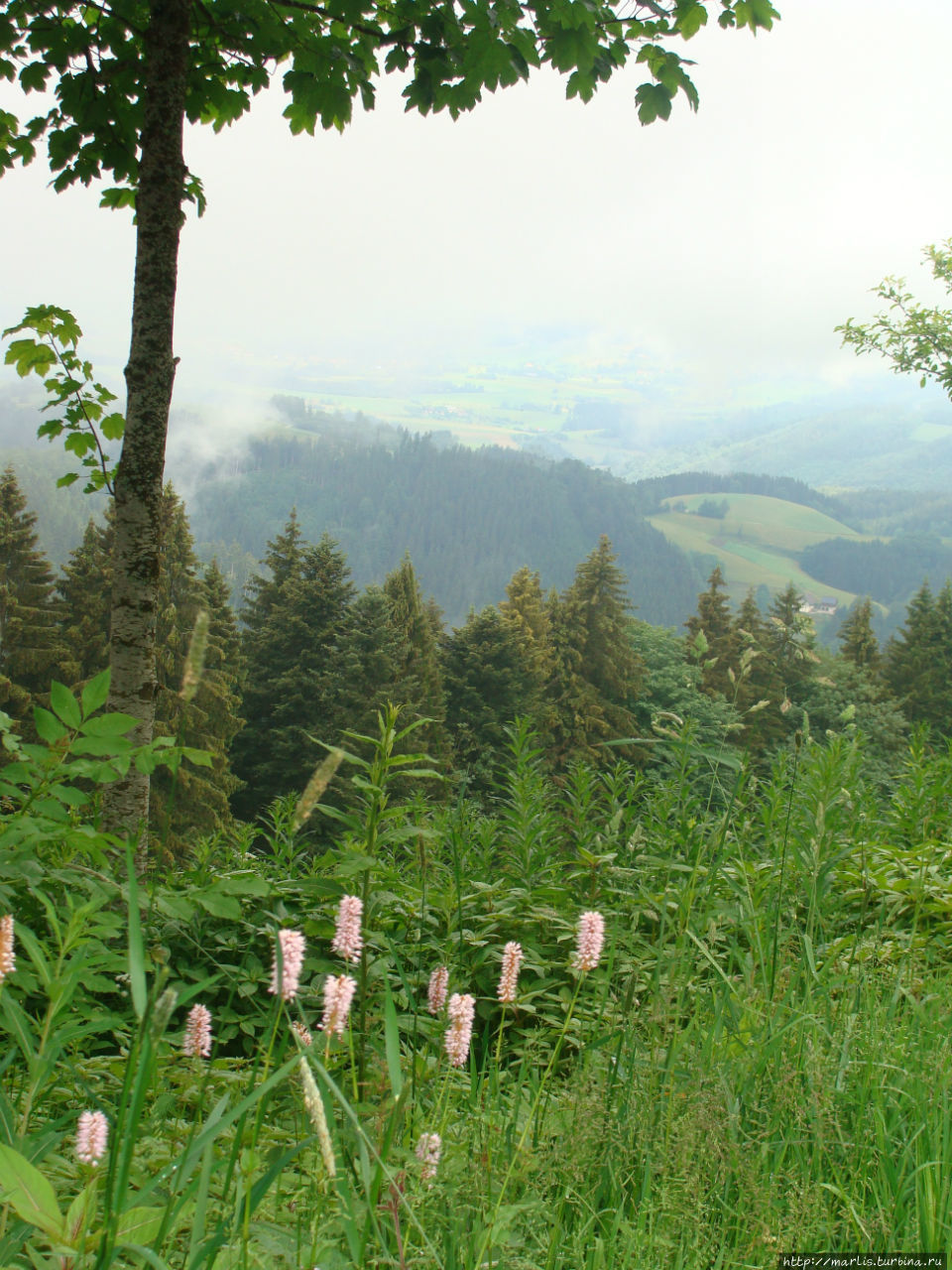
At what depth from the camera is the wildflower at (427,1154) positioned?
1231mm

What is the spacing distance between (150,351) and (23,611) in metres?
32.1

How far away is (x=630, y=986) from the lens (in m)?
1.44

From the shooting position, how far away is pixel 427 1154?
1.26 m

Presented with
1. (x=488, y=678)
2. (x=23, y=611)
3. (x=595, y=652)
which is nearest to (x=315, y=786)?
(x=23, y=611)

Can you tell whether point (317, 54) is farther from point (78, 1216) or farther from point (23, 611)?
point (23, 611)

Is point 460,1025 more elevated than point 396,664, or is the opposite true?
point 460,1025

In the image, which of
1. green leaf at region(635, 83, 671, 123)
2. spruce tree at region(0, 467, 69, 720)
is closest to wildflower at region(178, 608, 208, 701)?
green leaf at region(635, 83, 671, 123)

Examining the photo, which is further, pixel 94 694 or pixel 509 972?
pixel 94 694

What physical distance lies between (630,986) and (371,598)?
3704cm

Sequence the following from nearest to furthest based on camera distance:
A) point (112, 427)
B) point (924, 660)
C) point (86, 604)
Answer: point (112, 427) < point (86, 604) < point (924, 660)

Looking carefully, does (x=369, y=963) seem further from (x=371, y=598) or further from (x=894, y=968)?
(x=371, y=598)

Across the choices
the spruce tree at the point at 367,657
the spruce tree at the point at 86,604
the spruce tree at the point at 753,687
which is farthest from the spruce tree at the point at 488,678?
the spruce tree at the point at 753,687

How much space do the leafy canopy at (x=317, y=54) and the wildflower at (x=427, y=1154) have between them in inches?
149

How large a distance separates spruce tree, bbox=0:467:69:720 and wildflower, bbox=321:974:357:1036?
3016cm
